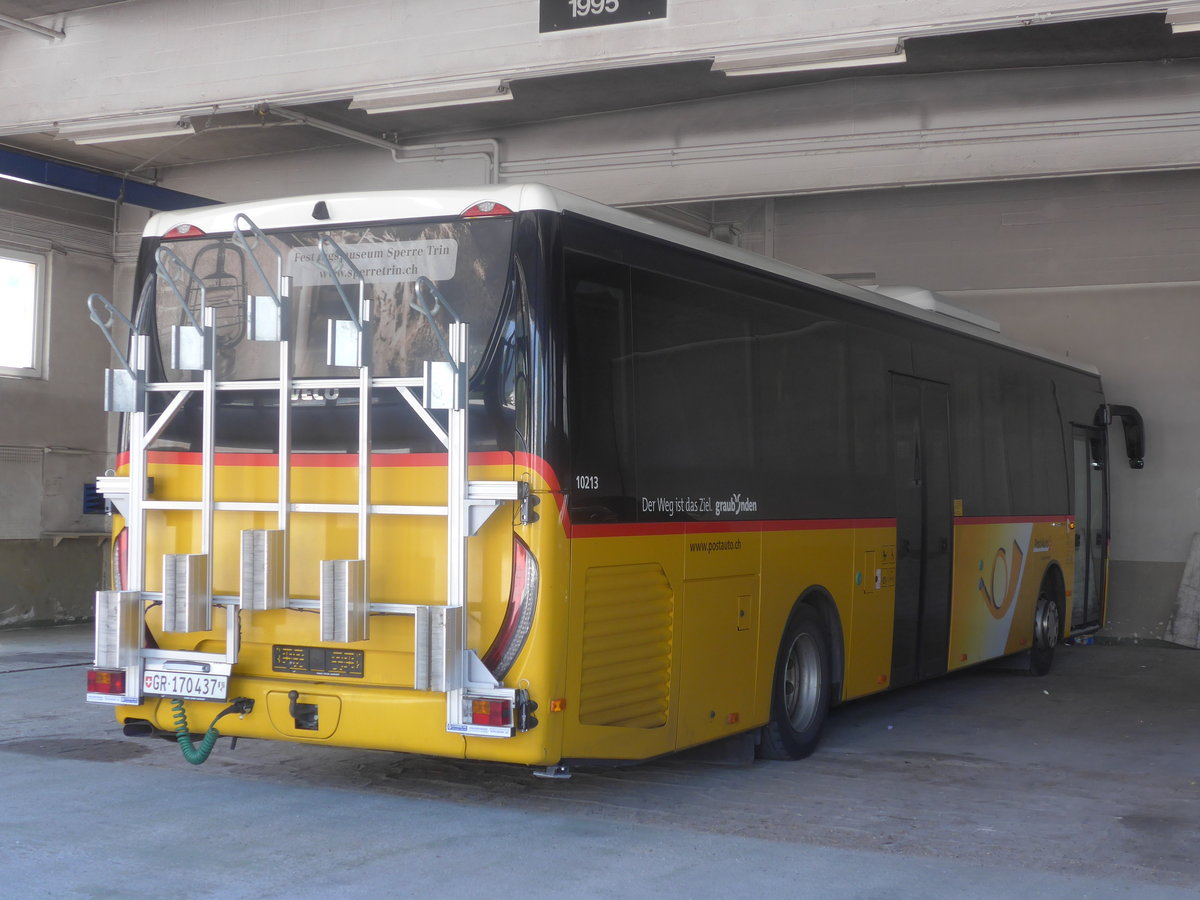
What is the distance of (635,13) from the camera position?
32.2 ft

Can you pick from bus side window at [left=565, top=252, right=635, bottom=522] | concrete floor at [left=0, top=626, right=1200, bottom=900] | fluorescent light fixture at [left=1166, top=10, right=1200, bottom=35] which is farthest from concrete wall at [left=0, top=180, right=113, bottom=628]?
fluorescent light fixture at [left=1166, top=10, right=1200, bottom=35]

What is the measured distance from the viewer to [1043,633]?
13375 millimetres

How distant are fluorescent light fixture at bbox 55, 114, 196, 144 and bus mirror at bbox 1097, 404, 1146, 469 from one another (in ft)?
34.7

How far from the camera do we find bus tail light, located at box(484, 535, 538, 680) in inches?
247

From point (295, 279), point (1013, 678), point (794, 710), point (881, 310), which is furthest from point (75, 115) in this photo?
point (1013, 678)

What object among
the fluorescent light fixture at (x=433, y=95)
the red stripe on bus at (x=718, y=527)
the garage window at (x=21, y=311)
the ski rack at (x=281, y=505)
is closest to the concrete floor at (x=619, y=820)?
the ski rack at (x=281, y=505)

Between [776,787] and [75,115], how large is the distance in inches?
337

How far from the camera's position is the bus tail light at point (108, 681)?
694cm

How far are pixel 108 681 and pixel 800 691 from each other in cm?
416

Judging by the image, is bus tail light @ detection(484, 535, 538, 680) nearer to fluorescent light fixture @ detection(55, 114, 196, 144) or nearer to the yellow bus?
the yellow bus

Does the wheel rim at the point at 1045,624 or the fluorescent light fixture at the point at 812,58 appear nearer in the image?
the fluorescent light fixture at the point at 812,58

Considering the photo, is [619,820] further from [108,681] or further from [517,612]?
[108,681]

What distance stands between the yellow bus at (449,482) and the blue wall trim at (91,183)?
863cm

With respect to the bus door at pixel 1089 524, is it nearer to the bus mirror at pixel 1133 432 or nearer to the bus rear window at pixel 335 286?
the bus mirror at pixel 1133 432
